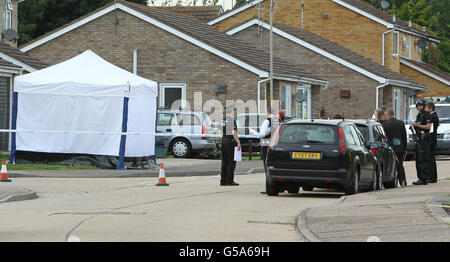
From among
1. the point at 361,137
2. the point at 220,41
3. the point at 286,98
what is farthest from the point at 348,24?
the point at 361,137

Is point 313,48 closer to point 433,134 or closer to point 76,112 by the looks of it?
point 76,112

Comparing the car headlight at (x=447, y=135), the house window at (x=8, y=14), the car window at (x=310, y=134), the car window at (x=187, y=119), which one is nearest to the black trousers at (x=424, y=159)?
the car window at (x=310, y=134)

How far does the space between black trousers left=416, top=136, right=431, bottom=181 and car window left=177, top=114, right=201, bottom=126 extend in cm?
1299

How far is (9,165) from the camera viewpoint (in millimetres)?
26859

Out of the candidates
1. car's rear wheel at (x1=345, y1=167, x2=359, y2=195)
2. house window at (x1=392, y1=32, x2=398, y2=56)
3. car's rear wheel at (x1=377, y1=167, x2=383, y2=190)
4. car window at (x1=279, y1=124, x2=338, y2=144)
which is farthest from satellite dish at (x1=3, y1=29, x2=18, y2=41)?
house window at (x1=392, y1=32, x2=398, y2=56)

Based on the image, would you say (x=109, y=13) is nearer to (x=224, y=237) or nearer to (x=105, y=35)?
(x=105, y=35)

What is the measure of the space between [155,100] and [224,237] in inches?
677

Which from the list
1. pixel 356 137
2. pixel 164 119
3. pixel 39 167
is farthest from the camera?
pixel 164 119

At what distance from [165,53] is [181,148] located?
22.5 ft

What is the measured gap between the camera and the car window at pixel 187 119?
112 feet

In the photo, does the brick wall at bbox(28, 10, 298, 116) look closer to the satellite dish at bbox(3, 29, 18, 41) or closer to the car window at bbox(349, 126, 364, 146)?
the satellite dish at bbox(3, 29, 18, 41)

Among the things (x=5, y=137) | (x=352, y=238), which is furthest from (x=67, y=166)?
(x=352, y=238)

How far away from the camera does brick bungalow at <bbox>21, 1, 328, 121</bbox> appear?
39.3 meters

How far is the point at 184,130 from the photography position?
112ft
